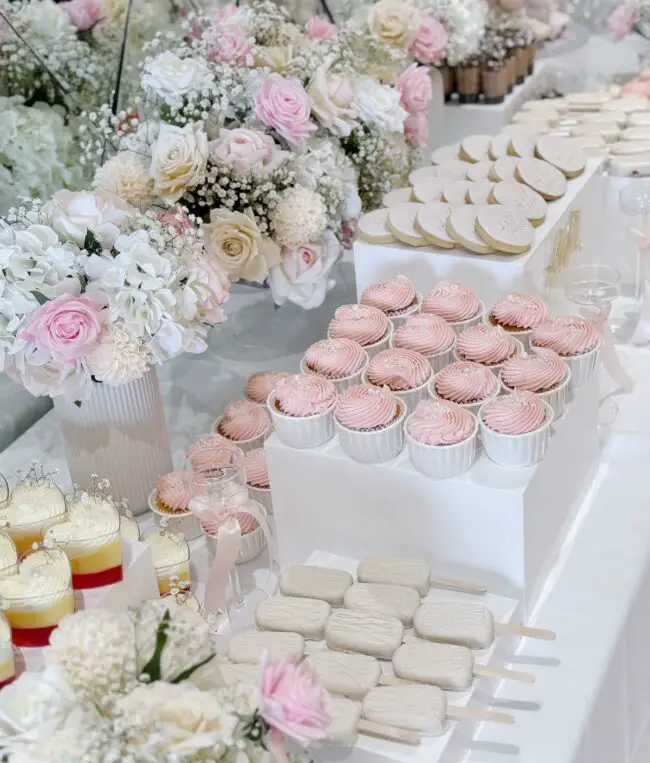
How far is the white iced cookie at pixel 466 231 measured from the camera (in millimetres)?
1829

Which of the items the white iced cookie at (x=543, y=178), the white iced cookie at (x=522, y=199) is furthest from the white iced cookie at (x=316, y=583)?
the white iced cookie at (x=543, y=178)

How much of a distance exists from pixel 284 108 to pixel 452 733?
118cm

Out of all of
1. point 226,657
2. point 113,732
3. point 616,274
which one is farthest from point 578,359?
point 113,732

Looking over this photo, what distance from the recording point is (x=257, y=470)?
5.49 feet

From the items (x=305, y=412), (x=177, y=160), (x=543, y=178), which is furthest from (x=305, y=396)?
(x=543, y=178)

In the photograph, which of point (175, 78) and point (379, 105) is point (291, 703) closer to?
point (175, 78)

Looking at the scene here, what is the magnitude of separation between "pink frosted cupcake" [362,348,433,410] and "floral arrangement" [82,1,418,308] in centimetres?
40

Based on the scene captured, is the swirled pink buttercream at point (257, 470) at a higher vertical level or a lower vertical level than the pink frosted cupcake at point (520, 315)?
lower

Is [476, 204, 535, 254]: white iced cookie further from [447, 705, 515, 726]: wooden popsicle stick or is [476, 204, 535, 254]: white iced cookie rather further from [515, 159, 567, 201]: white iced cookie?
[447, 705, 515, 726]: wooden popsicle stick

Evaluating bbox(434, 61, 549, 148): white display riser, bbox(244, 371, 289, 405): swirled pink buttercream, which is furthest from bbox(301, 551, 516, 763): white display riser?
bbox(434, 61, 549, 148): white display riser

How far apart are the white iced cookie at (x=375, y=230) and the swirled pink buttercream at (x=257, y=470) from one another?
50cm

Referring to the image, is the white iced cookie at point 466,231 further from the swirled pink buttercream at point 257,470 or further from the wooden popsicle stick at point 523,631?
the wooden popsicle stick at point 523,631

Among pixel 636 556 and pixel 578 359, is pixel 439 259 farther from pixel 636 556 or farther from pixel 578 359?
pixel 636 556

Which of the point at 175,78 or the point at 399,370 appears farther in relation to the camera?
the point at 175,78
